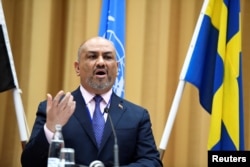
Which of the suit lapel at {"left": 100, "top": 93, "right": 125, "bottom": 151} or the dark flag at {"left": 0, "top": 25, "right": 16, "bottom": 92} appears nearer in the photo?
the suit lapel at {"left": 100, "top": 93, "right": 125, "bottom": 151}

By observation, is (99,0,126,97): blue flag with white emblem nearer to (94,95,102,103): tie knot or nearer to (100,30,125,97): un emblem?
(100,30,125,97): un emblem

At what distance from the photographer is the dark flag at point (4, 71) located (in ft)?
11.9

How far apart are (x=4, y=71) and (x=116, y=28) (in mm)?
995

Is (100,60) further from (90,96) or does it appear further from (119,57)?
(119,57)

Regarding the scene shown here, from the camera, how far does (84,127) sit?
2.70m

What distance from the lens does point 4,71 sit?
365 centimetres

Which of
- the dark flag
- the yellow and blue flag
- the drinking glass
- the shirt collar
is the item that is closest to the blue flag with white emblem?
the yellow and blue flag

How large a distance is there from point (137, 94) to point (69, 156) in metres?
2.33

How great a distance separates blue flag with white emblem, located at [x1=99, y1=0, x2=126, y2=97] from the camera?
3.87m

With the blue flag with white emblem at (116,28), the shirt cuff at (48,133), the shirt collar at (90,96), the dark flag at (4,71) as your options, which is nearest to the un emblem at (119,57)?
the blue flag with white emblem at (116,28)

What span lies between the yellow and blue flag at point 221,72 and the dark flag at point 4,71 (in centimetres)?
138

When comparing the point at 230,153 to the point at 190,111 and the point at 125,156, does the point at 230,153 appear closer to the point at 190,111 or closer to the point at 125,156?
the point at 125,156

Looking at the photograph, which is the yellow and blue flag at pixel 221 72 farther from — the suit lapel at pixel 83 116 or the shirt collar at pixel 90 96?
the suit lapel at pixel 83 116

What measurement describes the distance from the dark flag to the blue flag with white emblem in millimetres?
815
